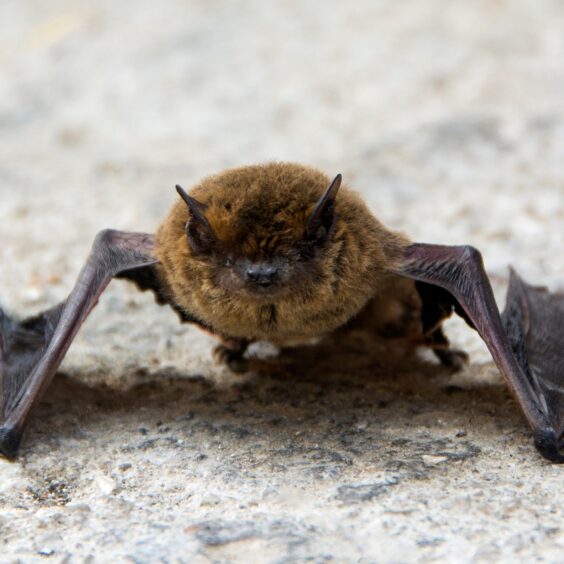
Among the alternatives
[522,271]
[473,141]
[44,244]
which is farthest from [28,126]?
[522,271]

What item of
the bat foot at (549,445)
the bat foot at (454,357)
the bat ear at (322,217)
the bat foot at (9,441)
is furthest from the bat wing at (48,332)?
the bat foot at (549,445)

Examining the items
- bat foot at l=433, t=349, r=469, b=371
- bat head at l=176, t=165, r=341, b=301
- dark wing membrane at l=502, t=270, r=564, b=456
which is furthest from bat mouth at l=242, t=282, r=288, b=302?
bat foot at l=433, t=349, r=469, b=371

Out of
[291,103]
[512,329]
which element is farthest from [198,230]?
[291,103]

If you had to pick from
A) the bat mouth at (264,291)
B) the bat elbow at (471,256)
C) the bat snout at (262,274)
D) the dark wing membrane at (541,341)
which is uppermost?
the bat elbow at (471,256)

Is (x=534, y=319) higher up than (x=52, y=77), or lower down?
lower down

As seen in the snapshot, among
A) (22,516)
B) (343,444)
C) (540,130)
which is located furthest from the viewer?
(540,130)

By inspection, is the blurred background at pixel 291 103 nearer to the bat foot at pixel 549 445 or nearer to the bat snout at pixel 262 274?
the bat foot at pixel 549 445

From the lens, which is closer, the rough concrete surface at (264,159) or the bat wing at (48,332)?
the rough concrete surface at (264,159)

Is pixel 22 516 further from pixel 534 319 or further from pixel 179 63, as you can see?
pixel 179 63
